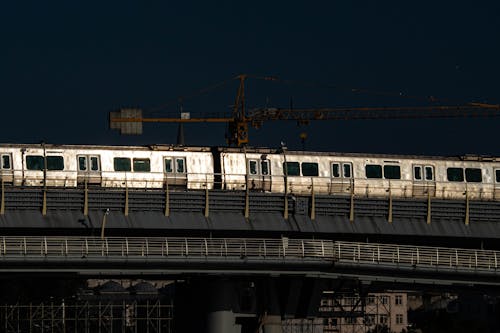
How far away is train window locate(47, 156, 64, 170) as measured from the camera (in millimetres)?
85188

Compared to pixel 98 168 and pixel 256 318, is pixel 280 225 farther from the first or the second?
pixel 98 168

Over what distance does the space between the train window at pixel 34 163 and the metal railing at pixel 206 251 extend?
1286 centimetres

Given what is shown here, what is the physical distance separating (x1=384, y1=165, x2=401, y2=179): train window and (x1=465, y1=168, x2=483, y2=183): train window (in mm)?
5253

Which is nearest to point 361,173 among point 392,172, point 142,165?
point 392,172

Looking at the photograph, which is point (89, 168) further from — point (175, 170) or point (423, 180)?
point (423, 180)

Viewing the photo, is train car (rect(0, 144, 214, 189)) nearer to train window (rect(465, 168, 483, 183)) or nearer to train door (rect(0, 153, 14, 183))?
train door (rect(0, 153, 14, 183))

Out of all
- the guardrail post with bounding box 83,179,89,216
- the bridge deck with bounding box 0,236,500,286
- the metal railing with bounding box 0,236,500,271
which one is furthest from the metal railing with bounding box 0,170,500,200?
the bridge deck with bounding box 0,236,500,286

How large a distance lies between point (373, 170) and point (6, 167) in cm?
2537

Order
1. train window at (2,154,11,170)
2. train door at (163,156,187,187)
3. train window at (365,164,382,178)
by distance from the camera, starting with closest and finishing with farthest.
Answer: train window at (2,154,11,170), train door at (163,156,187,187), train window at (365,164,382,178)

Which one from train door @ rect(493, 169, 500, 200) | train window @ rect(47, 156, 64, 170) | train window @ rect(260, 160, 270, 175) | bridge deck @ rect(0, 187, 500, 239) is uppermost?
train window @ rect(47, 156, 64, 170)

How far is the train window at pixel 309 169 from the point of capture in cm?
8969

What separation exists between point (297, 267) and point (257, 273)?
7.20 feet

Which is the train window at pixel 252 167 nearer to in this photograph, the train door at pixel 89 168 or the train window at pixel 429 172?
the train door at pixel 89 168

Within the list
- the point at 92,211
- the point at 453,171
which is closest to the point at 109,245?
the point at 92,211
